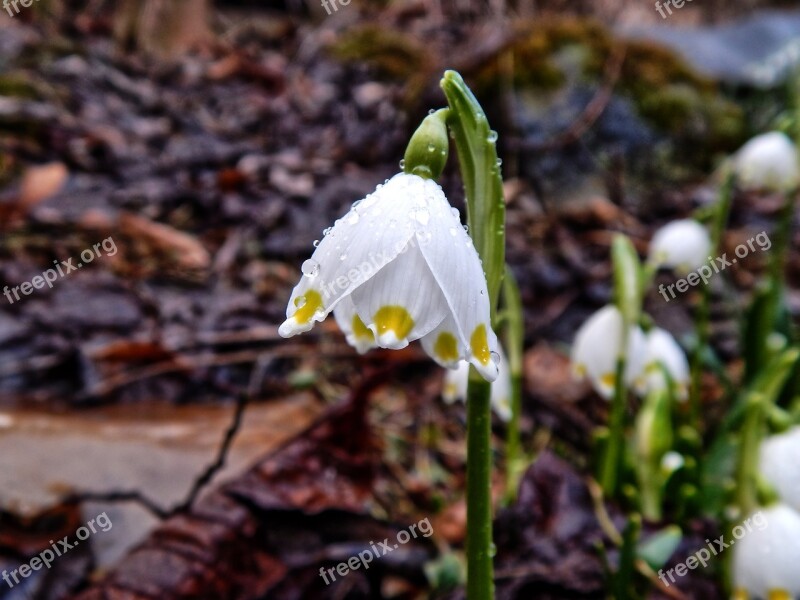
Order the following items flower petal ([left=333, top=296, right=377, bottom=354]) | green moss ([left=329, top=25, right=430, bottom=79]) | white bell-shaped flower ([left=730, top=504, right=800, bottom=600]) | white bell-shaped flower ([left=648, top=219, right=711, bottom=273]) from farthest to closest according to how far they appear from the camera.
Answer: green moss ([left=329, top=25, right=430, bottom=79]) → white bell-shaped flower ([left=648, top=219, right=711, bottom=273]) → white bell-shaped flower ([left=730, top=504, right=800, bottom=600]) → flower petal ([left=333, top=296, right=377, bottom=354])

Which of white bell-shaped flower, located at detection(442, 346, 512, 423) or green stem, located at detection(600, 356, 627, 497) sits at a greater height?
white bell-shaped flower, located at detection(442, 346, 512, 423)

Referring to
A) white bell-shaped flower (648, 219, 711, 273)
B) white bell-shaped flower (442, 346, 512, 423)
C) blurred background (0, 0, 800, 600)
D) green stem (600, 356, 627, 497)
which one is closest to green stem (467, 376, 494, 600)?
blurred background (0, 0, 800, 600)

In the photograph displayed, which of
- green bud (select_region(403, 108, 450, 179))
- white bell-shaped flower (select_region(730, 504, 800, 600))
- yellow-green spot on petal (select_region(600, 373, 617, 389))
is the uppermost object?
yellow-green spot on petal (select_region(600, 373, 617, 389))

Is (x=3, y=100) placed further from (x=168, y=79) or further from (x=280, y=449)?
(x=280, y=449)

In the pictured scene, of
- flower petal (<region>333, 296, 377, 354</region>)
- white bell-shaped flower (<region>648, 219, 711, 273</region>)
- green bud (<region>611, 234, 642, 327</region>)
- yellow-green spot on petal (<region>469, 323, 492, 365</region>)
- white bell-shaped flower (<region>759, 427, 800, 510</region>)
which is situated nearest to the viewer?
yellow-green spot on petal (<region>469, 323, 492, 365</region>)

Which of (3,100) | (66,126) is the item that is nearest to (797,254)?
(66,126)
